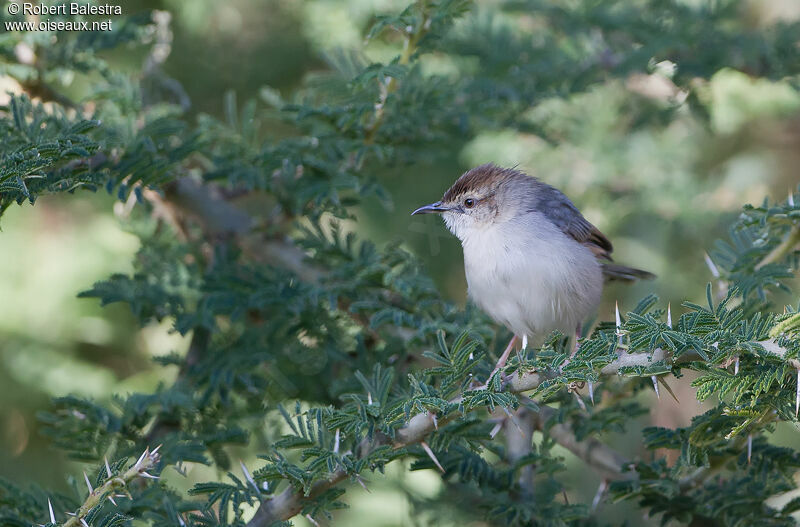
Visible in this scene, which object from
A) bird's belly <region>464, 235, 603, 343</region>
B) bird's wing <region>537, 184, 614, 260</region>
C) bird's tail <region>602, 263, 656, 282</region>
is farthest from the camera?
bird's tail <region>602, 263, 656, 282</region>

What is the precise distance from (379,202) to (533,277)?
249 centimetres

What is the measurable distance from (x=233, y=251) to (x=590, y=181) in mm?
3088

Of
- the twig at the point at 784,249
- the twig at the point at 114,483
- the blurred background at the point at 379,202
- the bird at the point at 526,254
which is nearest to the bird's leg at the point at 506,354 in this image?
the bird at the point at 526,254

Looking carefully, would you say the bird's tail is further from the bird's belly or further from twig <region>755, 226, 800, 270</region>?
twig <region>755, 226, 800, 270</region>

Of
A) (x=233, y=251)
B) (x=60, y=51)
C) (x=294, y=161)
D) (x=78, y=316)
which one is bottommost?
(x=78, y=316)

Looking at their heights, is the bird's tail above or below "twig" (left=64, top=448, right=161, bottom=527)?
below

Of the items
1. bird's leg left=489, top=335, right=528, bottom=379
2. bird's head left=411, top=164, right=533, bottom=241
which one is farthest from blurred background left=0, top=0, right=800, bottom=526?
bird's leg left=489, top=335, right=528, bottom=379

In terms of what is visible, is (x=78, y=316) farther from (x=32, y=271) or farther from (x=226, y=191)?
(x=226, y=191)

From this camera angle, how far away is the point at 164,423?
3.63 m

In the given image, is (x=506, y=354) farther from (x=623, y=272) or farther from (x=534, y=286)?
(x=623, y=272)

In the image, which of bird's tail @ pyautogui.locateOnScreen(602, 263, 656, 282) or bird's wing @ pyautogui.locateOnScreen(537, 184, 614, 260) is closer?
bird's wing @ pyautogui.locateOnScreen(537, 184, 614, 260)

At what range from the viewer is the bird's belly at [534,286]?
12.6ft

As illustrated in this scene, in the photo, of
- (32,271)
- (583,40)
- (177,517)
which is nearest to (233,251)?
(177,517)

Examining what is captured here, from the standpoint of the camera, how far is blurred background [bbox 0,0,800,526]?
538 cm
